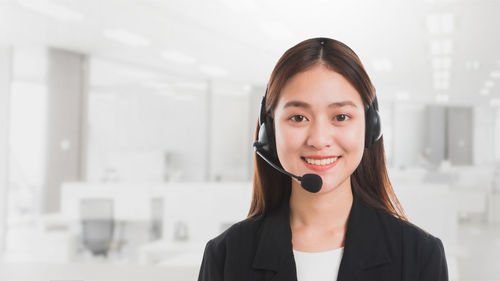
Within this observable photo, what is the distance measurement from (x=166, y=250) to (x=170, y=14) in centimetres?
178

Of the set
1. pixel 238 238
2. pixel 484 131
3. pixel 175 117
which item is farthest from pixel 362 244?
pixel 175 117

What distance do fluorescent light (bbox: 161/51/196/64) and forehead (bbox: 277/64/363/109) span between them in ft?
11.8

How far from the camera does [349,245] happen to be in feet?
2.49

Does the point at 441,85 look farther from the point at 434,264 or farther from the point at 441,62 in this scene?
the point at 434,264

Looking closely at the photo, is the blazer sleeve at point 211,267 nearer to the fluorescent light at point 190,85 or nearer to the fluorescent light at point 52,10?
the fluorescent light at point 52,10

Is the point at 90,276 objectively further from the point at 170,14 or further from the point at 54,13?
the point at 54,13

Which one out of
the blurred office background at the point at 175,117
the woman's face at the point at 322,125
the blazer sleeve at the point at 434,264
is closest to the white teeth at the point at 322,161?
the woman's face at the point at 322,125

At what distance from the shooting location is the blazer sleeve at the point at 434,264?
0.74 metres

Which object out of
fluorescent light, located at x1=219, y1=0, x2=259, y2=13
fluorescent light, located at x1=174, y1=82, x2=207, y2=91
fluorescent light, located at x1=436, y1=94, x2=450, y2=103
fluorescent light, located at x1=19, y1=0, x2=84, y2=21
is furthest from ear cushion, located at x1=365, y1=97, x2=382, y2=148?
fluorescent light, located at x1=174, y1=82, x2=207, y2=91

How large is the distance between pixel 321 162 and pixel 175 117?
5077 mm

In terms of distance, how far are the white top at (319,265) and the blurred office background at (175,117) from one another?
94 cm

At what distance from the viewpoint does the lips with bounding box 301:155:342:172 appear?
2.44ft

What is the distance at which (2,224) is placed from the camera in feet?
12.1

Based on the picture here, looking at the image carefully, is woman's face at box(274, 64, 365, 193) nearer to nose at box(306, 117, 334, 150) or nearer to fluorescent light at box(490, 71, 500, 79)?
nose at box(306, 117, 334, 150)
